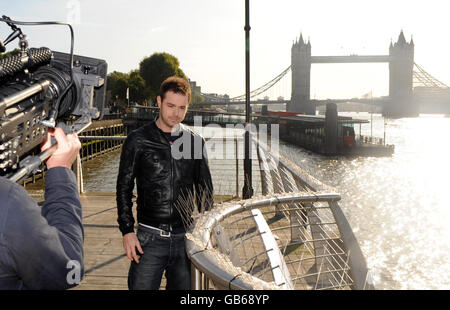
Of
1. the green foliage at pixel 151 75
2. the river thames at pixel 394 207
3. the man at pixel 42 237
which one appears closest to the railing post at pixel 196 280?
the man at pixel 42 237

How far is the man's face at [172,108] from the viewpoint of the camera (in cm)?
236

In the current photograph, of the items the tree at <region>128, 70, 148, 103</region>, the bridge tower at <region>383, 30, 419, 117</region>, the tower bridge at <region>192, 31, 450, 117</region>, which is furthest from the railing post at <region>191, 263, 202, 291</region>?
the bridge tower at <region>383, 30, 419, 117</region>

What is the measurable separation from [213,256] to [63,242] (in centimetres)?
47

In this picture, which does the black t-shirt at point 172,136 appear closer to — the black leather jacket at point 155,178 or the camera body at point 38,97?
the black leather jacket at point 155,178

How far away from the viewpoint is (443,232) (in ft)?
83.9

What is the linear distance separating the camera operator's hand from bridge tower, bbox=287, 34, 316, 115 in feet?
336

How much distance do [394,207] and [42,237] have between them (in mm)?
32179

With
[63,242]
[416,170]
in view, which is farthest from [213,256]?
[416,170]

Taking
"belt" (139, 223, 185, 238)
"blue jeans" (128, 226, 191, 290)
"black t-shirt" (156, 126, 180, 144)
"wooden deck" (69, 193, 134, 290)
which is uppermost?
"black t-shirt" (156, 126, 180, 144)

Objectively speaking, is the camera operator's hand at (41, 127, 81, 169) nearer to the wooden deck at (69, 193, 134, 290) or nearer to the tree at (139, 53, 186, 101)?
the wooden deck at (69, 193, 134, 290)

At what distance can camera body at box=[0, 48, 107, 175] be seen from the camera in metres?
1.09

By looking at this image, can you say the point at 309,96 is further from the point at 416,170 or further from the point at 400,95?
the point at 416,170

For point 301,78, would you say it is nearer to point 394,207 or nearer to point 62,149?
point 394,207

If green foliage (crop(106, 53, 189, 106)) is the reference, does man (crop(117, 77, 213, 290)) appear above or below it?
below
